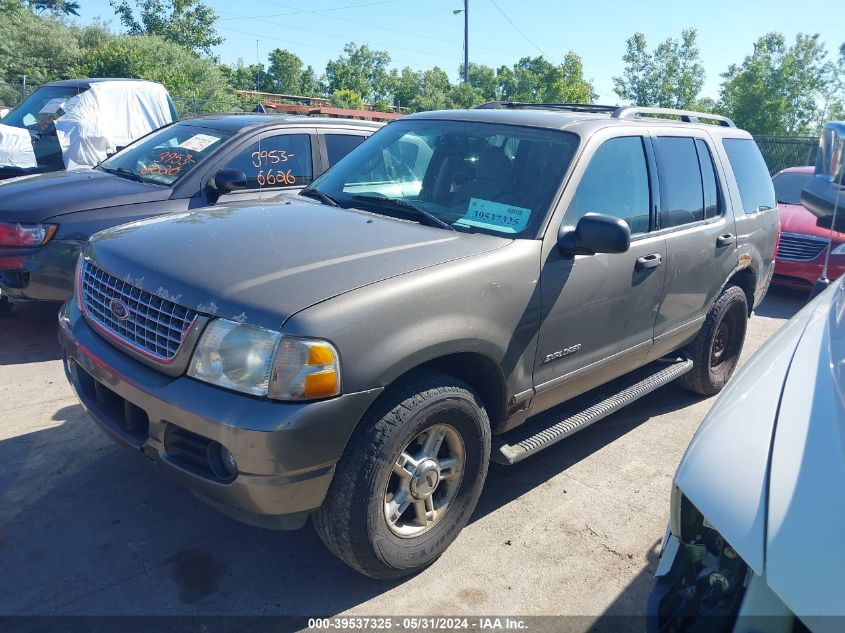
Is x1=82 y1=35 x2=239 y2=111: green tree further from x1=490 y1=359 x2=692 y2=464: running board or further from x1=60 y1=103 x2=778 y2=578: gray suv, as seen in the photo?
x1=490 y1=359 x2=692 y2=464: running board

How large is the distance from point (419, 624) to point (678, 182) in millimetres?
2936

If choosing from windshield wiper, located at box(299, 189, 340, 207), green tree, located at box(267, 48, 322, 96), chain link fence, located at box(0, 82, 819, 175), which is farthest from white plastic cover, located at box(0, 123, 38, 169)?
green tree, located at box(267, 48, 322, 96)

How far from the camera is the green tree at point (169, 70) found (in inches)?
896

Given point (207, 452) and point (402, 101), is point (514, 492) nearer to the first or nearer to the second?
point (207, 452)

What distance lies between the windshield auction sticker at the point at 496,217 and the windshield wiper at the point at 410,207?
0.29 feet

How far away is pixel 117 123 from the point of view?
385 inches

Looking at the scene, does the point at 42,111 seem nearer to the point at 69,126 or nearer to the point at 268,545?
the point at 69,126

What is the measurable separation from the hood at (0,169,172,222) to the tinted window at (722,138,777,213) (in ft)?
14.1

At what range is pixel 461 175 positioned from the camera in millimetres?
3584

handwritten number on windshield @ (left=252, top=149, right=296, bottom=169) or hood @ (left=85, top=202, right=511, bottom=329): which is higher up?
handwritten number on windshield @ (left=252, top=149, right=296, bottom=169)

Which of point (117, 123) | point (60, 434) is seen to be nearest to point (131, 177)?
point (60, 434)

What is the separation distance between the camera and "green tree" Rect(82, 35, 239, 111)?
2275 cm

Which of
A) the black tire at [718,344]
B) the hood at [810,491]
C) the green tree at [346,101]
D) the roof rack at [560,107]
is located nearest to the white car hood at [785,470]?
the hood at [810,491]

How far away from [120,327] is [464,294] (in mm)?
1424
